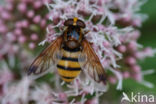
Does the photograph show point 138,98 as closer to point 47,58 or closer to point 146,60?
point 146,60

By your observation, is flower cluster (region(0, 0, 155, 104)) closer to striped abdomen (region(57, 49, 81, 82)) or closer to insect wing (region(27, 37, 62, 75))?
insect wing (region(27, 37, 62, 75))

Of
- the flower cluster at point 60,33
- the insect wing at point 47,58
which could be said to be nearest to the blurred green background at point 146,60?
the flower cluster at point 60,33

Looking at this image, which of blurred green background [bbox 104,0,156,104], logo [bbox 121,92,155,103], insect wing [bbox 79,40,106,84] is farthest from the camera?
blurred green background [bbox 104,0,156,104]

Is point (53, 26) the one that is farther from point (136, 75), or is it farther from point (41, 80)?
point (136, 75)

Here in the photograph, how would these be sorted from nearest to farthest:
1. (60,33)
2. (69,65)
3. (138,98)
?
(69,65) → (60,33) → (138,98)

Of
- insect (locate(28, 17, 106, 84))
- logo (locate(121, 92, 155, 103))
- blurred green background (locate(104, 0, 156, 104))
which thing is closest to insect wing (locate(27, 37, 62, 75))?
insect (locate(28, 17, 106, 84))

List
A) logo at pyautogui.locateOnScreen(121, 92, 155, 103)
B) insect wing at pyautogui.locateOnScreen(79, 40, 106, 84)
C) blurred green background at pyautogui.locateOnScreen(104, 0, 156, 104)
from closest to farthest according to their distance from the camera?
insect wing at pyautogui.locateOnScreen(79, 40, 106, 84) → logo at pyautogui.locateOnScreen(121, 92, 155, 103) → blurred green background at pyautogui.locateOnScreen(104, 0, 156, 104)

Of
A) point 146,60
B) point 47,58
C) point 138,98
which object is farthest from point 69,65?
point 146,60

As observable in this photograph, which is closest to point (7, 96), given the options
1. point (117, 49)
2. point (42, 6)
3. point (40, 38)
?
point (40, 38)
